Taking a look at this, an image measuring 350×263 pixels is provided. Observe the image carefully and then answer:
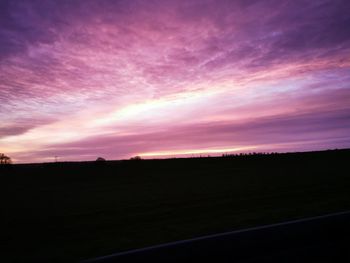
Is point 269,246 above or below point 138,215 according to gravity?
above

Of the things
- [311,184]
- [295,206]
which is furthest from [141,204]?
[311,184]

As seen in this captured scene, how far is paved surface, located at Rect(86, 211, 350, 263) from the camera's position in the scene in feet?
8.72

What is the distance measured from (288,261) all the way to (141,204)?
1168 centimetres

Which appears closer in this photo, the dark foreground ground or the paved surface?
the paved surface

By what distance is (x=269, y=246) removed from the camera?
3.10 metres

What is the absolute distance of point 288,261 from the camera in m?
3.22

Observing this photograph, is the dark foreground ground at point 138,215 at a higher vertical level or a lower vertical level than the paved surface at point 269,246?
lower

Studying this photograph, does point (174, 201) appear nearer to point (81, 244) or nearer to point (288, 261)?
point (81, 244)

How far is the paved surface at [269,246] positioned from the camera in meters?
2.66

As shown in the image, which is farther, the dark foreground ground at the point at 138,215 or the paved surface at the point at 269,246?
the dark foreground ground at the point at 138,215

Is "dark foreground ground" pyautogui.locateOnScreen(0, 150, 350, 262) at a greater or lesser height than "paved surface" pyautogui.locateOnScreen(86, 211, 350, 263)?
lesser

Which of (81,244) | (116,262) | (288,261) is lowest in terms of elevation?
(81,244)

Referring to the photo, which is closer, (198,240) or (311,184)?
(198,240)

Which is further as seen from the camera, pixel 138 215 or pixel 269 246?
pixel 138 215
